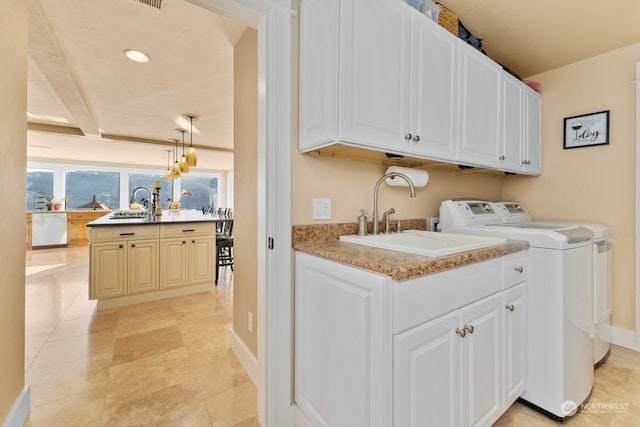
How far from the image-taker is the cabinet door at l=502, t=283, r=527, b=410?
1394 mm

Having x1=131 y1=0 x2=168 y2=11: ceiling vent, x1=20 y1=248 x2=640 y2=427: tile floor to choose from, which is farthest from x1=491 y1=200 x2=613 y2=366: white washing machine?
x1=131 y1=0 x2=168 y2=11: ceiling vent

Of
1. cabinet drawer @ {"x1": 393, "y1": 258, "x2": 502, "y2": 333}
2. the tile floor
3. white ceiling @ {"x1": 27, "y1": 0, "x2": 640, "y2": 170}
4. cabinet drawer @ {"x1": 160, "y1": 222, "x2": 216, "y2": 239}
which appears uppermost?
white ceiling @ {"x1": 27, "y1": 0, "x2": 640, "y2": 170}

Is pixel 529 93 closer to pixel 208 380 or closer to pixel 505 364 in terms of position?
pixel 505 364

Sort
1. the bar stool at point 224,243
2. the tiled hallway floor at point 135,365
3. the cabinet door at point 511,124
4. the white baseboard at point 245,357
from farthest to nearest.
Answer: the bar stool at point 224,243 < the cabinet door at point 511,124 < the white baseboard at point 245,357 < the tiled hallway floor at point 135,365

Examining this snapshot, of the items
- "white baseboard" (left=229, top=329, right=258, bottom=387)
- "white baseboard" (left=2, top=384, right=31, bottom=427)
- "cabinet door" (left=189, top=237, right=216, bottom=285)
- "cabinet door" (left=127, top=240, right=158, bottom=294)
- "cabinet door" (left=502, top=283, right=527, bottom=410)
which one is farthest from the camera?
"cabinet door" (left=189, top=237, right=216, bottom=285)

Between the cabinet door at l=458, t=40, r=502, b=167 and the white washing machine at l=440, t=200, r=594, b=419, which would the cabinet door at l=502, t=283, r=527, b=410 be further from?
the cabinet door at l=458, t=40, r=502, b=167

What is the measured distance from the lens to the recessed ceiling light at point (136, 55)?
2.32 m

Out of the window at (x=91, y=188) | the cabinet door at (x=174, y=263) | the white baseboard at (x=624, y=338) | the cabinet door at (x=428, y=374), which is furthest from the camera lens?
the window at (x=91, y=188)

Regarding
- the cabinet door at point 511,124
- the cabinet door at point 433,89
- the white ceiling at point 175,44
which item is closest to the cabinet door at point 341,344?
the cabinet door at point 433,89

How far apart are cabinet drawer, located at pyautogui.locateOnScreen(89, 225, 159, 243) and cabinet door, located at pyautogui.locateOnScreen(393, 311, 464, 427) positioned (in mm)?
3133

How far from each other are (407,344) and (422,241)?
82 cm

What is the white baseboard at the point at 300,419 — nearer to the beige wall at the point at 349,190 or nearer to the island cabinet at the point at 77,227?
the beige wall at the point at 349,190

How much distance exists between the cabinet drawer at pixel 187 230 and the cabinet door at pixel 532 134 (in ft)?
11.1

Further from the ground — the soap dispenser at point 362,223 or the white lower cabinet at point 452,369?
the soap dispenser at point 362,223
